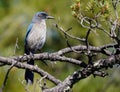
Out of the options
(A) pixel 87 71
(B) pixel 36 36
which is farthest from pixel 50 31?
(A) pixel 87 71

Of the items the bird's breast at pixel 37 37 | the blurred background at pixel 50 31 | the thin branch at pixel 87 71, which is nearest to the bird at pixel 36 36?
the bird's breast at pixel 37 37

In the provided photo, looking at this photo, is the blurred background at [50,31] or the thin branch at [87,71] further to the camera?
the blurred background at [50,31]

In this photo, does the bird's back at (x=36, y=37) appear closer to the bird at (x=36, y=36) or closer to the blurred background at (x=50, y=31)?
the bird at (x=36, y=36)

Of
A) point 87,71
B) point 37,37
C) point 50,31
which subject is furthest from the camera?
point 50,31

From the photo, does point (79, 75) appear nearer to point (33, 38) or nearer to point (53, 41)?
point (33, 38)

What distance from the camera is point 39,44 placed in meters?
8.28

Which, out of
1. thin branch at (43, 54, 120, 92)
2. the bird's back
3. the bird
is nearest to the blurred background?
the bird

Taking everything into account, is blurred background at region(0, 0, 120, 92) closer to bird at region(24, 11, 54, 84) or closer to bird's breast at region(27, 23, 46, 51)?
bird at region(24, 11, 54, 84)

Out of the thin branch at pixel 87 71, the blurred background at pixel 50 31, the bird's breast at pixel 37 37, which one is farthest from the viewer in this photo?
the blurred background at pixel 50 31

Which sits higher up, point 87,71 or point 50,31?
point 87,71

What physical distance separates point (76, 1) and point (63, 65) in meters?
6.57

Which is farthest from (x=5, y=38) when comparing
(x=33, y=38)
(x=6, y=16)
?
(x=33, y=38)

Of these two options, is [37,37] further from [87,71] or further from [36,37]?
[87,71]

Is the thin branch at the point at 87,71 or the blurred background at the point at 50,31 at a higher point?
the thin branch at the point at 87,71
